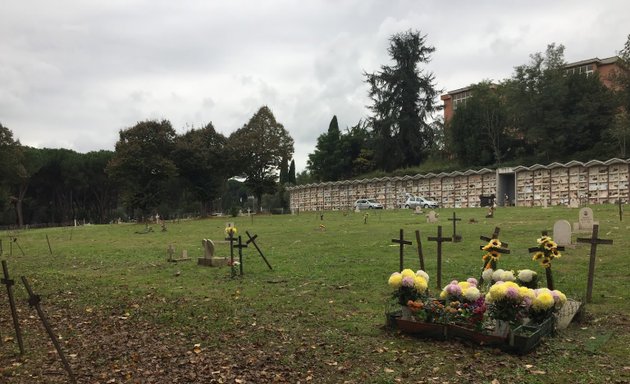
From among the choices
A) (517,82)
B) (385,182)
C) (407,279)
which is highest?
(517,82)

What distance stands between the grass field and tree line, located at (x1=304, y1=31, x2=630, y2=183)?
128 ft

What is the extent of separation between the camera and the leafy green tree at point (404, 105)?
6856 centimetres

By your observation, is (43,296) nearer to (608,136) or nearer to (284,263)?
(284,263)

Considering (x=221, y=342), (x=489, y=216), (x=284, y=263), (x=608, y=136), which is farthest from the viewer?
(x=608, y=136)

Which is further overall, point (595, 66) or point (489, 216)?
point (595, 66)

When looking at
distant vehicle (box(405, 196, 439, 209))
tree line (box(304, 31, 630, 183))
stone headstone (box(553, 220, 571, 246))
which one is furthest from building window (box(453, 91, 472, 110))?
stone headstone (box(553, 220, 571, 246))

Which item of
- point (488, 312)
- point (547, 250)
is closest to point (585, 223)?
point (547, 250)

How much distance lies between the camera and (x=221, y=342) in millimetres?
8312

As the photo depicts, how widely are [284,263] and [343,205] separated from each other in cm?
5184

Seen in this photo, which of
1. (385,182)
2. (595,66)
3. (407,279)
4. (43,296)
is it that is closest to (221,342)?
(407,279)

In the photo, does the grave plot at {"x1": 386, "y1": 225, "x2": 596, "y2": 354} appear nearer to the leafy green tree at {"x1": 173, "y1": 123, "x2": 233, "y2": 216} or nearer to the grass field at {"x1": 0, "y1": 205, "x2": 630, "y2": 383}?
the grass field at {"x1": 0, "y1": 205, "x2": 630, "y2": 383}

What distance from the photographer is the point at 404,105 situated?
69188mm

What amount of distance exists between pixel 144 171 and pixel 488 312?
168 ft

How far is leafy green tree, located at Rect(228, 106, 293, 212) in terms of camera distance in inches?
2392
